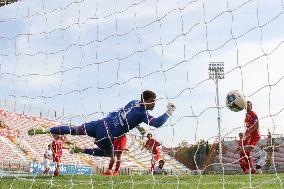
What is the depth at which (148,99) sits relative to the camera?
22.2 feet

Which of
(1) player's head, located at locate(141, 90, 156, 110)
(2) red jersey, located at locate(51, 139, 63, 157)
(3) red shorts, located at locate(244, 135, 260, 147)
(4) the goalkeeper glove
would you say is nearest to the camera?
(4) the goalkeeper glove

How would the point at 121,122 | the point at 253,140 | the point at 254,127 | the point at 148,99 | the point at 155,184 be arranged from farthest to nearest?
1. the point at 253,140
2. the point at 254,127
3. the point at 155,184
4. the point at 121,122
5. the point at 148,99

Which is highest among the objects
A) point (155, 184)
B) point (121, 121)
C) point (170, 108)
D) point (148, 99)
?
point (148, 99)

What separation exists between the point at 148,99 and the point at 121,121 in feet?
2.08

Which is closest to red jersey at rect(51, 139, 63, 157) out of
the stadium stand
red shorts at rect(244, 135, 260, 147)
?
Result: red shorts at rect(244, 135, 260, 147)

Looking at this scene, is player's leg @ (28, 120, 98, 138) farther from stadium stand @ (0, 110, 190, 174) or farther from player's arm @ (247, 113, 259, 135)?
stadium stand @ (0, 110, 190, 174)

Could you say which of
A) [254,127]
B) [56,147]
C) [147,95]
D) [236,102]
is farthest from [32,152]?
[147,95]

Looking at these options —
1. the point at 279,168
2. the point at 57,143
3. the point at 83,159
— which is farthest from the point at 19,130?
the point at 279,168

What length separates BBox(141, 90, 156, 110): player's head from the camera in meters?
6.71

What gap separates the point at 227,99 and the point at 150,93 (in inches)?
81.9

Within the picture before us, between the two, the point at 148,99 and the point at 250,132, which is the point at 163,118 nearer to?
the point at 148,99

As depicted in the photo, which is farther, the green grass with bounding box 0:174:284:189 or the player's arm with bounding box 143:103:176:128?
the green grass with bounding box 0:174:284:189

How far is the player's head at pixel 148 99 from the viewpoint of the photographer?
22.0 feet

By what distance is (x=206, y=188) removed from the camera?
737 centimetres
